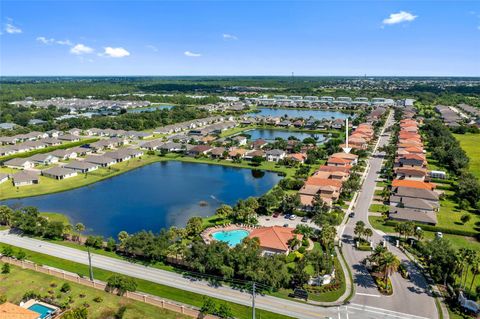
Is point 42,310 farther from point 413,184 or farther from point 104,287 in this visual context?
point 413,184

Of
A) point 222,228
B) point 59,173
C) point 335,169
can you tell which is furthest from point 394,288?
point 59,173

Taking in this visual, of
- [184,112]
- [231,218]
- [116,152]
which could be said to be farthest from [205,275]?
[184,112]

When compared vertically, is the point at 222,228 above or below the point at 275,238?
below

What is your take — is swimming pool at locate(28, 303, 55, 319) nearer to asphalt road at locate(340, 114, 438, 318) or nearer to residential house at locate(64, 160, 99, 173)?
asphalt road at locate(340, 114, 438, 318)

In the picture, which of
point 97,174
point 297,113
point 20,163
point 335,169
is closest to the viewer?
point 335,169

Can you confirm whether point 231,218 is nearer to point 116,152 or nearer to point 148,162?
point 148,162

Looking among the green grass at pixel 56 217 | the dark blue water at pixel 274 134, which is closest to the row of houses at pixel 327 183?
the green grass at pixel 56 217

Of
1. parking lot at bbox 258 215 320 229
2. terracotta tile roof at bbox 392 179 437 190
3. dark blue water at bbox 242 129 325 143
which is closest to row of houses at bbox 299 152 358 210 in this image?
parking lot at bbox 258 215 320 229
